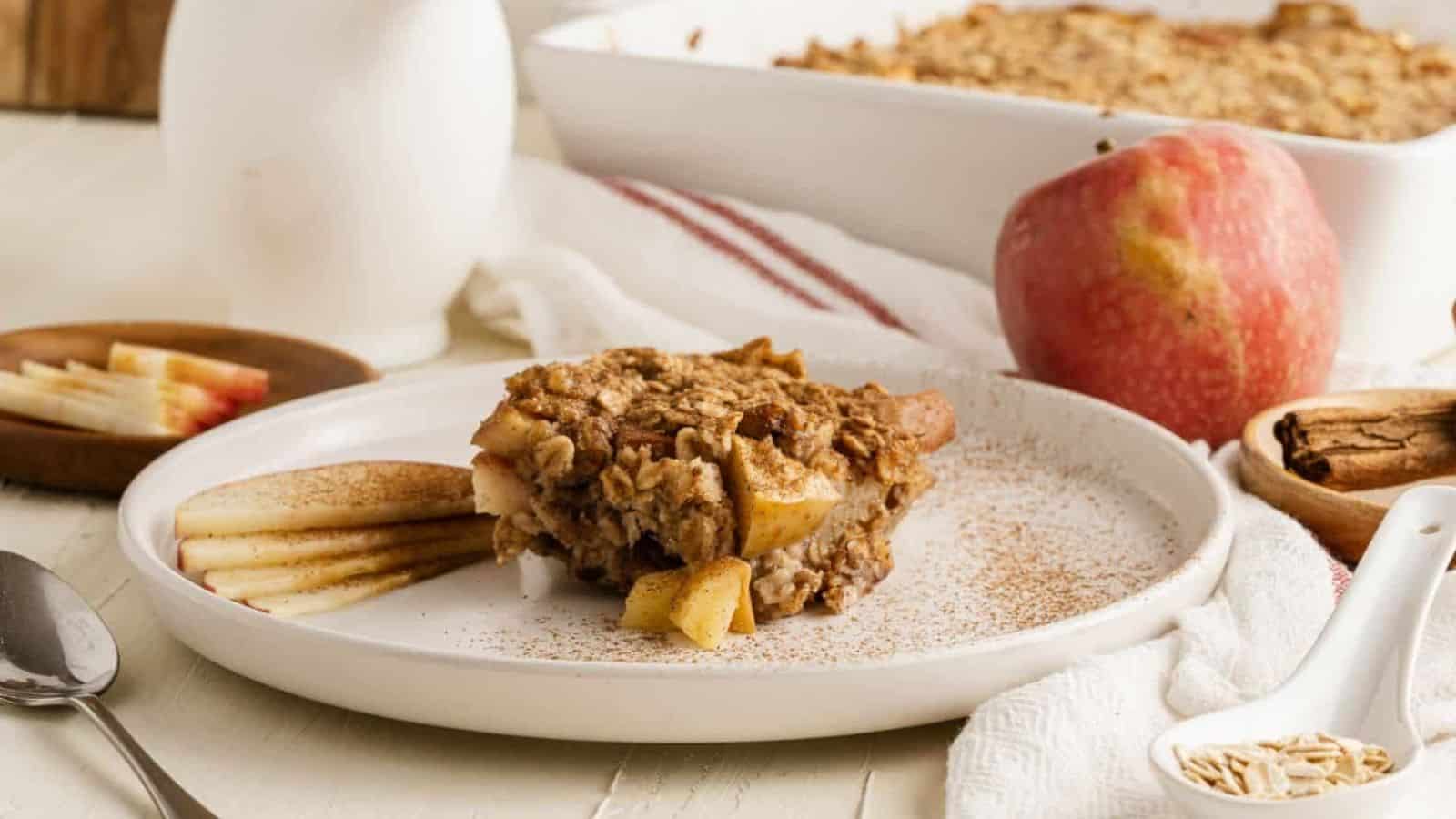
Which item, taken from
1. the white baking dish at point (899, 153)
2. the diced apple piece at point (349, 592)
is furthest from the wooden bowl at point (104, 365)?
the white baking dish at point (899, 153)

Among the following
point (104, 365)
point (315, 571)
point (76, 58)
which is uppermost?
point (315, 571)

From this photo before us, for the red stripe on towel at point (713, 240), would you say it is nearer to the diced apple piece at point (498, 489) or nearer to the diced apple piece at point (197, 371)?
the diced apple piece at point (197, 371)

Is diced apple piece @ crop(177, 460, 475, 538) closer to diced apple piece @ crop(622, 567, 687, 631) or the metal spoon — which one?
the metal spoon

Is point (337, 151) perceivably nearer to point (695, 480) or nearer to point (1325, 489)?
point (695, 480)

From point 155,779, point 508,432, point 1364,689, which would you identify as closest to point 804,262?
point 508,432

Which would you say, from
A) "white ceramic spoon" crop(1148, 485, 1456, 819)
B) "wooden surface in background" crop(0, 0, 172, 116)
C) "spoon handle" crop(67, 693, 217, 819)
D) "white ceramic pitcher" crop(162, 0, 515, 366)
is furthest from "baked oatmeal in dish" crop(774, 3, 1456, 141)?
"spoon handle" crop(67, 693, 217, 819)

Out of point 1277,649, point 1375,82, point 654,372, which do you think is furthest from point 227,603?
point 1375,82

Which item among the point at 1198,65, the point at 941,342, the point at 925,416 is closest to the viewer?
the point at 925,416

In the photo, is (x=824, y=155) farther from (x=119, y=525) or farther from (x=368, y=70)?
(x=119, y=525)
